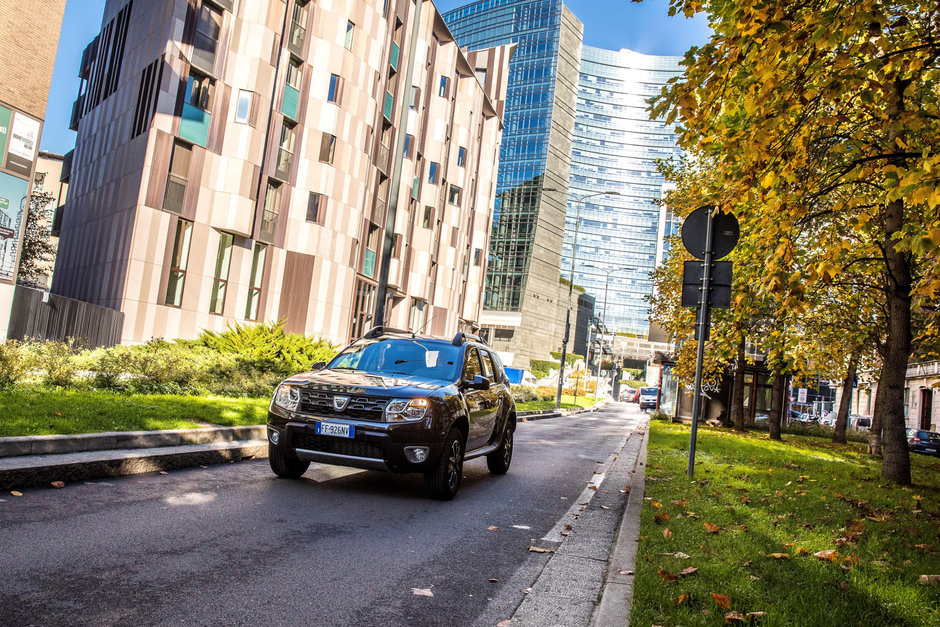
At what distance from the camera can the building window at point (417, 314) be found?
39344 mm

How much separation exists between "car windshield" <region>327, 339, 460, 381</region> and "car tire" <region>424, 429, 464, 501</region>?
872 millimetres

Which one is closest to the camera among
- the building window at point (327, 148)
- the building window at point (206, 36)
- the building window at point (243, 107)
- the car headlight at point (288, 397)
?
the car headlight at point (288, 397)

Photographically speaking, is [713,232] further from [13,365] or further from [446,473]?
[13,365]

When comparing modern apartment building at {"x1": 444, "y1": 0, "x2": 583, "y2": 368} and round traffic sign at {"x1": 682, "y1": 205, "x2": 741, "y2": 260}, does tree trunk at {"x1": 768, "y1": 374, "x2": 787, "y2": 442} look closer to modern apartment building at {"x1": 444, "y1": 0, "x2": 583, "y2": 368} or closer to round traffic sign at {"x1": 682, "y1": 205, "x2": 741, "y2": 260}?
round traffic sign at {"x1": 682, "y1": 205, "x2": 741, "y2": 260}

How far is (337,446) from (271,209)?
2110 cm

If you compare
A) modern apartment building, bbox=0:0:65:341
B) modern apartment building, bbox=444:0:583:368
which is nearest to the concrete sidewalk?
modern apartment building, bbox=0:0:65:341

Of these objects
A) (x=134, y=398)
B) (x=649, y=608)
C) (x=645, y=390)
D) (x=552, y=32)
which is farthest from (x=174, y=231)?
(x=552, y=32)

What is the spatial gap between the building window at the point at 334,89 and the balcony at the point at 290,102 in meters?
1.33

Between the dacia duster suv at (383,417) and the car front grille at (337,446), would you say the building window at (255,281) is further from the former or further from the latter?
the car front grille at (337,446)

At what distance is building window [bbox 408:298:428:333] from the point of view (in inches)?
1549

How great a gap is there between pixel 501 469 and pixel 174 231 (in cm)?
1728

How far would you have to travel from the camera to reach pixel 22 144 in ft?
64.7

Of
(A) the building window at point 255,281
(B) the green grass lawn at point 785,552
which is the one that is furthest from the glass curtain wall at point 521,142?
(B) the green grass lawn at point 785,552

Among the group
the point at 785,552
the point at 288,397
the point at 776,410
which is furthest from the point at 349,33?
the point at 785,552
